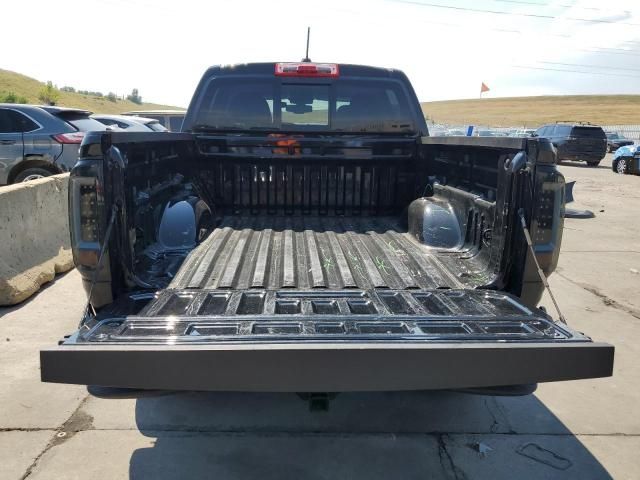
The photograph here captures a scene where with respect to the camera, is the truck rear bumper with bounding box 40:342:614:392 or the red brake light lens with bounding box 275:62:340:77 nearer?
the truck rear bumper with bounding box 40:342:614:392

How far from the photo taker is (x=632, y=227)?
409 inches

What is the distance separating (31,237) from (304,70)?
363cm

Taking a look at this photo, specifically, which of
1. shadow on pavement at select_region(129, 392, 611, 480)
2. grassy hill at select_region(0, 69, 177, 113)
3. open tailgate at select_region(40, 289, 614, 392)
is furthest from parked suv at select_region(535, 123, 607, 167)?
grassy hill at select_region(0, 69, 177, 113)

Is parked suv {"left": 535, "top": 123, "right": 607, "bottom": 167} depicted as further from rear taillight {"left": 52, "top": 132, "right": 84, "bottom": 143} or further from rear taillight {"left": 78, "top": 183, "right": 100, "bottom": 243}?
rear taillight {"left": 78, "top": 183, "right": 100, "bottom": 243}

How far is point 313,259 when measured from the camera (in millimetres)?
3535

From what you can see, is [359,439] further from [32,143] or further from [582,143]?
[582,143]

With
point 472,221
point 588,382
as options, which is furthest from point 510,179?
point 588,382

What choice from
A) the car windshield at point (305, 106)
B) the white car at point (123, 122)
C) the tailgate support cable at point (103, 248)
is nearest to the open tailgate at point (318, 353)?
the tailgate support cable at point (103, 248)

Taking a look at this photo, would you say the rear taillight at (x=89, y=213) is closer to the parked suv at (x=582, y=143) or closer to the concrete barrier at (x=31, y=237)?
the concrete barrier at (x=31, y=237)

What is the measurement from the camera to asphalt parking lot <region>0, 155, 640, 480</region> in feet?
9.34

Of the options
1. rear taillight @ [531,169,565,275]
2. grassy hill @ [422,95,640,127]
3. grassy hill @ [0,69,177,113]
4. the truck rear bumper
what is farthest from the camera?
grassy hill @ [422,95,640,127]

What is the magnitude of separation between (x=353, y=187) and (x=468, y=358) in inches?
112

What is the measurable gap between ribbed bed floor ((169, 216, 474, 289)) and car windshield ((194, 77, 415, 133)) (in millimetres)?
952

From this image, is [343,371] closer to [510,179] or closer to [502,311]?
[502,311]
